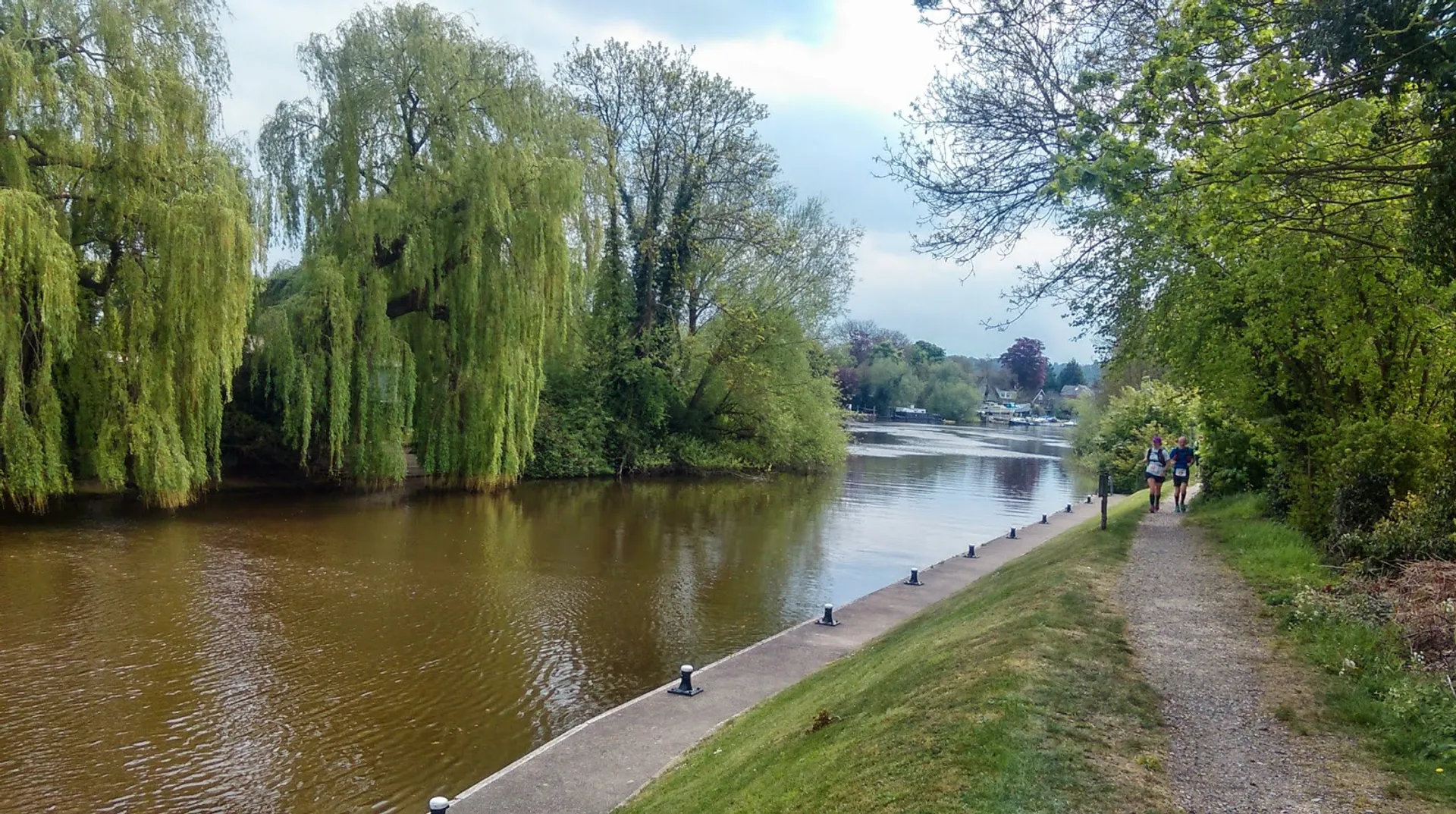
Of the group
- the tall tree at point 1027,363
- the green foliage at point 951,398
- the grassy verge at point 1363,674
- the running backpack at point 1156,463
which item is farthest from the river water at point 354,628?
the tall tree at point 1027,363

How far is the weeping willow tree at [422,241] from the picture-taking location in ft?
75.2

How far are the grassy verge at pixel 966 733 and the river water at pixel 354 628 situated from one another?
3.12m

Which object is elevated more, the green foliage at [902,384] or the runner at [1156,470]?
the green foliage at [902,384]

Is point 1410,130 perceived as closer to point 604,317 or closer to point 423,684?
point 423,684

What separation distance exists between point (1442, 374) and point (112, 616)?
1680 cm

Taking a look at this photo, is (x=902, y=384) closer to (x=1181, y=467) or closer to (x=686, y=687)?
(x=1181, y=467)

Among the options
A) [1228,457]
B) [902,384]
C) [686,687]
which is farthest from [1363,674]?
[902,384]

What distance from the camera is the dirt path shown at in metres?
4.58

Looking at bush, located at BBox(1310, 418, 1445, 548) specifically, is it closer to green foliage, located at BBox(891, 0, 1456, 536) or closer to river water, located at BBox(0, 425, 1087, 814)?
green foliage, located at BBox(891, 0, 1456, 536)

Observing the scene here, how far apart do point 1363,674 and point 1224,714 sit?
125cm

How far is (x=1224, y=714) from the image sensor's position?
5.73 m

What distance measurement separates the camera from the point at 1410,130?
6.62 meters

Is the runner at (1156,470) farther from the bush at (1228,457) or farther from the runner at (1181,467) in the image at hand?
the bush at (1228,457)

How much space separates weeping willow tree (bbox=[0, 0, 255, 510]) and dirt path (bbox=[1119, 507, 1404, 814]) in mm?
17647
